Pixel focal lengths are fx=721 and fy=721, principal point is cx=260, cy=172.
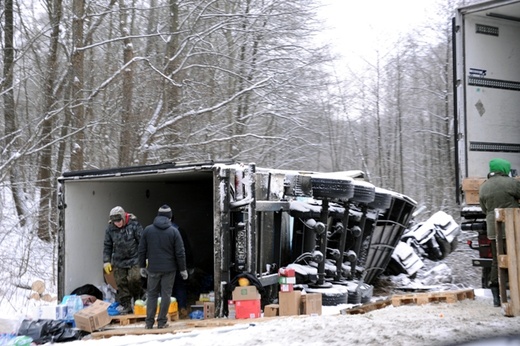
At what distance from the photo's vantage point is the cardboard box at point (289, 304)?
10258 millimetres

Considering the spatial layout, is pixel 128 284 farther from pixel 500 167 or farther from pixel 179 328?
pixel 500 167

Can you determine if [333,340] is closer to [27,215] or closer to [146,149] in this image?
[27,215]

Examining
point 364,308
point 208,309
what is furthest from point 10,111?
point 364,308

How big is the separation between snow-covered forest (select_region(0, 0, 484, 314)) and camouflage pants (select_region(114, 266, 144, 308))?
4.47 meters

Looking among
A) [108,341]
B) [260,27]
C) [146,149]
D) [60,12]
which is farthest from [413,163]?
[108,341]

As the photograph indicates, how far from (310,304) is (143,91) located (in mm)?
12683

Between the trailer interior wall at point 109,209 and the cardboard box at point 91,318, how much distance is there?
2277 mm

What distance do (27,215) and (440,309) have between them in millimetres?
10744

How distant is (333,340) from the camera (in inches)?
289

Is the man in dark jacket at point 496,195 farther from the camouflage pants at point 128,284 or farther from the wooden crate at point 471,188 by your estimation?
the camouflage pants at point 128,284

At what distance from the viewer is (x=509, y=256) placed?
890cm

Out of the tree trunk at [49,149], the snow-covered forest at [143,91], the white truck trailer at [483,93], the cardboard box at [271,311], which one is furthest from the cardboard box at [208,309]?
the tree trunk at [49,149]

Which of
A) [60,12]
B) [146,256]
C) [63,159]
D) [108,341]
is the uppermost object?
[60,12]

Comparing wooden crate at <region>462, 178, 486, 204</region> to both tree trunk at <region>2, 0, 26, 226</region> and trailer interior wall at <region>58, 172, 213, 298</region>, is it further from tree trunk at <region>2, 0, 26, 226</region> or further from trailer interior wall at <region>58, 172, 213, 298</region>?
tree trunk at <region>2, 0, 26, 226</region>
